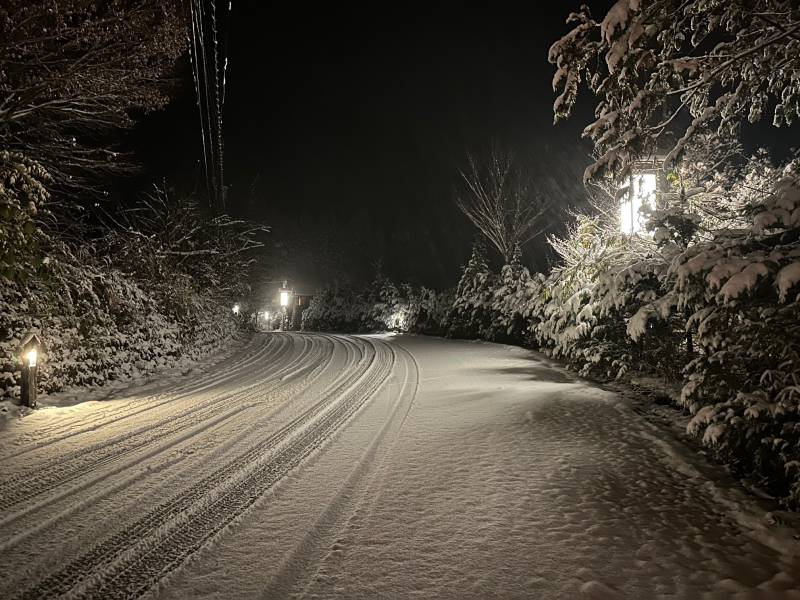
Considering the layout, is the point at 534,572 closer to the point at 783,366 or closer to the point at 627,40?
the point at 783,366

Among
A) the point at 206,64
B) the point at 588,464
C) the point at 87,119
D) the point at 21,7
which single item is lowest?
the point at 588,464

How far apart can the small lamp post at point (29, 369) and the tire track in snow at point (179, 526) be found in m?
4.35

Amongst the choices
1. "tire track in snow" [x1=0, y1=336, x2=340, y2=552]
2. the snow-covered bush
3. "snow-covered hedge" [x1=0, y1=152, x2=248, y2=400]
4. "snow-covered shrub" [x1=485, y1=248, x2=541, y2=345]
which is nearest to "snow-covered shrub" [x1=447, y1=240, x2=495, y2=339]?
"snow-covered shrub" [x1=485, y1=248, x2=541, y2=345]

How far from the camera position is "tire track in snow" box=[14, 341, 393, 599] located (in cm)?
248

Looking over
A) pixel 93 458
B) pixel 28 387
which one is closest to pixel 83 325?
pixel 28 387

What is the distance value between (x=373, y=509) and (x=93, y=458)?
3.19 meters

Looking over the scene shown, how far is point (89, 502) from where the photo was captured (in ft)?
11.5

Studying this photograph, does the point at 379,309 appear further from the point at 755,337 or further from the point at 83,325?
the point at 755,337

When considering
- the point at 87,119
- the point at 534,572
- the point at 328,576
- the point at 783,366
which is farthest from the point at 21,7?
the point at 783,366

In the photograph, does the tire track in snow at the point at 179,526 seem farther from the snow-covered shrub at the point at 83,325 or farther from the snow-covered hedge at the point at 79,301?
the snow-covered shrub at the point at 83,325

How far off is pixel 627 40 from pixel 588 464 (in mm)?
3789

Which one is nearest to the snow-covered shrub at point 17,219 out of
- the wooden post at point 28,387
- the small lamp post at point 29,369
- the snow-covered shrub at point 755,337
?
the small lamp post at point 29,369

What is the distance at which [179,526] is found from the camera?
3119 mm

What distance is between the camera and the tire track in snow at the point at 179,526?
8.14ft
